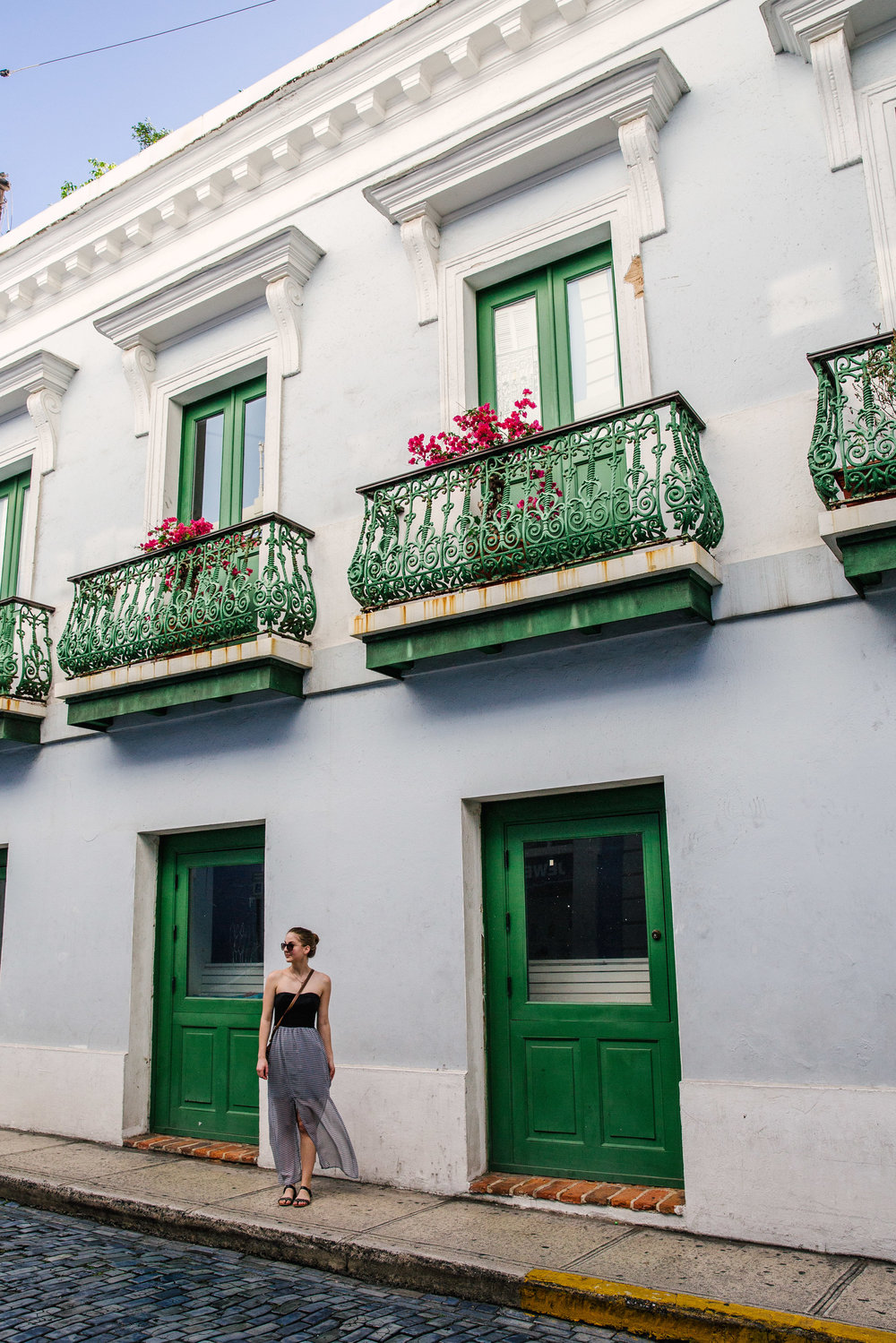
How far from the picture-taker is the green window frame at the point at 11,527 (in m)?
10.7

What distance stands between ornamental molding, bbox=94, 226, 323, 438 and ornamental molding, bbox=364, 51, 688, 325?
95 cm

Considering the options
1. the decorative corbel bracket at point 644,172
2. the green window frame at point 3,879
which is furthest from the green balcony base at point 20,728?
the decorative corbel bracket at point 644,172

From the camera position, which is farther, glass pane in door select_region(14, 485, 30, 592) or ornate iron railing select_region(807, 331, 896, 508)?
glass pane in door select_region(14, 485, 30, 592)

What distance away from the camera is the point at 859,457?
5660 millimetres

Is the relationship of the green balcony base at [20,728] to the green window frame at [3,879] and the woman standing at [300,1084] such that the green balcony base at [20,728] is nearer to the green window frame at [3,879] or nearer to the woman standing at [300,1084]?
the green window frame at [3,879]

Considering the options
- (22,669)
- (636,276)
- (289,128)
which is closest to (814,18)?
(636,276)

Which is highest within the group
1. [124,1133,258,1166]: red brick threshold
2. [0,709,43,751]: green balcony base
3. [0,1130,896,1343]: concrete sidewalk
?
[0,709,43,751]: green balcony base

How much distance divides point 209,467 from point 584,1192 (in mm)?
6738

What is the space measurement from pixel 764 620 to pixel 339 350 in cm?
433

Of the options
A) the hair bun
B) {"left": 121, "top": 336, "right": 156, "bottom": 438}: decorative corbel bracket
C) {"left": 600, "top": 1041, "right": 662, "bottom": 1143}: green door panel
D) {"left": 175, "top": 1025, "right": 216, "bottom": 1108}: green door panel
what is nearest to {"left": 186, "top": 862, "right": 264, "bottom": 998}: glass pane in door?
{"left": 175, "top": 1025, "right": 216, "bottom": 1108}: green door panel

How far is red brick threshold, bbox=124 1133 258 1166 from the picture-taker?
7.54 m

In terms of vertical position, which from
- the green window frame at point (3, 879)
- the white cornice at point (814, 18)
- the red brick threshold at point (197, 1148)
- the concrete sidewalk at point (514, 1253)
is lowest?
the concrete sidewalk at point (514, 1253)

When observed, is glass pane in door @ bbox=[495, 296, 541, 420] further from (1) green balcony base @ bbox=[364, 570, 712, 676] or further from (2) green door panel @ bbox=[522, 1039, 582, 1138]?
(2) green door panel @ bbox=[522, 1039, 582, 1138]

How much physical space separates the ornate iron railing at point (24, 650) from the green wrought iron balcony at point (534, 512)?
382 cm
